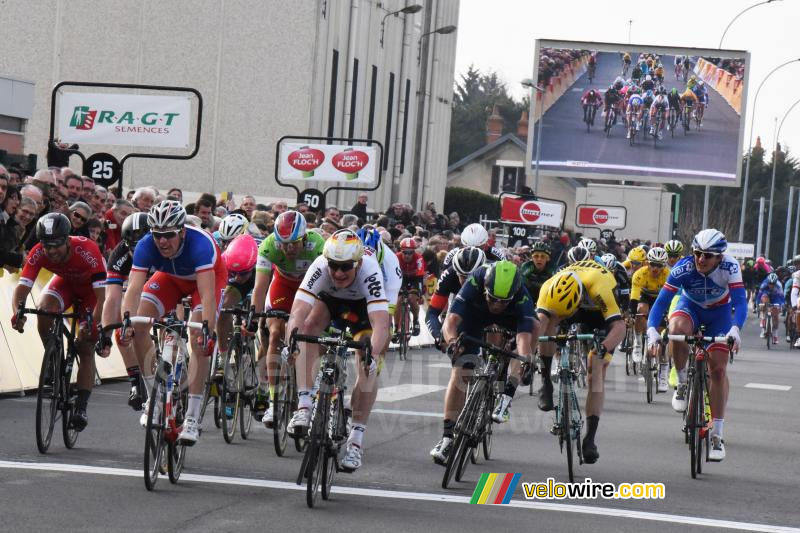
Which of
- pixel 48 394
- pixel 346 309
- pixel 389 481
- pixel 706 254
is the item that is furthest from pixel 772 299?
pixel 48 394

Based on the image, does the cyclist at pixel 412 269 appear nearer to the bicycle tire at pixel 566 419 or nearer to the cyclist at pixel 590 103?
the bicycle tire at pixel 566 419

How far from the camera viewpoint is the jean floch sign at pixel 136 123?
20375mm

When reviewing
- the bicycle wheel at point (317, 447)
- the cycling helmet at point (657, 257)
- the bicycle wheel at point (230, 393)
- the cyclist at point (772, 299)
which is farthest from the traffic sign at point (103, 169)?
the cyclist at point (772, 299)

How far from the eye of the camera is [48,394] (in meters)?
10.6

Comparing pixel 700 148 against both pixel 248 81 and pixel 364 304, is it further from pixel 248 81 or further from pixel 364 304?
pixel 364 304

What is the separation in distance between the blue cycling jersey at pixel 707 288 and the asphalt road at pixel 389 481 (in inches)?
51.7

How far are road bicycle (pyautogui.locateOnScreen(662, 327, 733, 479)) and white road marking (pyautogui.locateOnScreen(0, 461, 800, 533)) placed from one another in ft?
6.50

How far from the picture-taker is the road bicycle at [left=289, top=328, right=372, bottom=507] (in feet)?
29.2

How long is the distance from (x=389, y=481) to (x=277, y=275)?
2.85 meters

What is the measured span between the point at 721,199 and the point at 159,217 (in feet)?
365

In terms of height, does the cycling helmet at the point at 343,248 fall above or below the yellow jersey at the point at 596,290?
above

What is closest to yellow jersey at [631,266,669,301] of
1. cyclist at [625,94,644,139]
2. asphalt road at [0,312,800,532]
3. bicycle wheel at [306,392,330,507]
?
asphalt road at [0,312,800,532]

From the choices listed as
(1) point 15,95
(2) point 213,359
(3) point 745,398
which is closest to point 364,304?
(2) point 213,359

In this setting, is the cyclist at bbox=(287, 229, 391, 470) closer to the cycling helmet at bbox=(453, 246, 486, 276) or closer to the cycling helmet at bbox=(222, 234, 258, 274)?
the cycling helmet at bbox=(453, 246, 486, 276)
